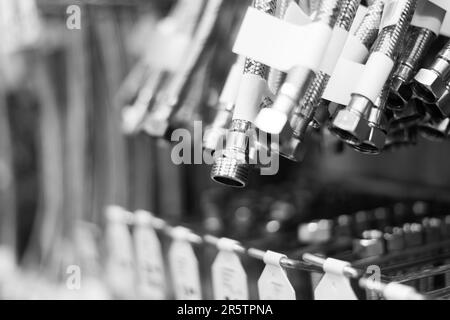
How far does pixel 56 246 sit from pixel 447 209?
1218 mm

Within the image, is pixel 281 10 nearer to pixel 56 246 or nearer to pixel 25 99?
pixel 56 246

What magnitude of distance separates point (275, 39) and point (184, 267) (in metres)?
0.47

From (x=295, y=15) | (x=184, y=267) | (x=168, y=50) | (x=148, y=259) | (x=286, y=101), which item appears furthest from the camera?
(x=168, y=50)

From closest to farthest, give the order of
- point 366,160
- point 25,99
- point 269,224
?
point 269,224 → point 366,160 → point 25,99

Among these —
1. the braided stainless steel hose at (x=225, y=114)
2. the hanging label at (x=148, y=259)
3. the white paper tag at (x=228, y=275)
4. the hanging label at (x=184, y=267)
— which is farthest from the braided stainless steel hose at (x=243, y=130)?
the hanging label at (x=148, y=259)

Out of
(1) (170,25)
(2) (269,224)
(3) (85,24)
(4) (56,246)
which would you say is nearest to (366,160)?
(2) (269,224)

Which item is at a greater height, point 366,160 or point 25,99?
point 25,99

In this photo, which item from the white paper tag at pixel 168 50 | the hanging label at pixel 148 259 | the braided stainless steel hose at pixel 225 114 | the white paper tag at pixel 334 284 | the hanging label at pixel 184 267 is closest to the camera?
the white paper tag at pixel 334 284

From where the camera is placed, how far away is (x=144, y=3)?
160 centimetres

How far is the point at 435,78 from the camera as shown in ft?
2.10

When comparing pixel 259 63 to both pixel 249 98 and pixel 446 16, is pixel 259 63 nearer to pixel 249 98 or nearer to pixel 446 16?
pixel 249 98

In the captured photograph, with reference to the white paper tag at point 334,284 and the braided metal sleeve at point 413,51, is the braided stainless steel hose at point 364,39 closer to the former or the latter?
the braided metal sleeve at point 413,51

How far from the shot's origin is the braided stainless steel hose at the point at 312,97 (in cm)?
65

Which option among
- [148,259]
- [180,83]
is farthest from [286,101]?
[148,259]
